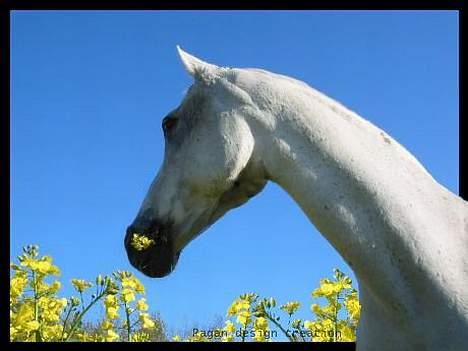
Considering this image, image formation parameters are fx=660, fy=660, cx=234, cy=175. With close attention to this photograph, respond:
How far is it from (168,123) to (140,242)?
49 centimetres

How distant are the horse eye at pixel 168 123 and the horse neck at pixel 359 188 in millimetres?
390

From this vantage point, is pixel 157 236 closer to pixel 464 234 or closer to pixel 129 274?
pixel 464 234

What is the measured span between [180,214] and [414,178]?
0.83 m

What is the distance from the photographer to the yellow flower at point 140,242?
2393 mm

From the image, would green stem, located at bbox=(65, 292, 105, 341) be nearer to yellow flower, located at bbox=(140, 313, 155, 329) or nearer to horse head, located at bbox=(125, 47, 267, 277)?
yellow flower, located at bbox=(140, 313, 155, 329)

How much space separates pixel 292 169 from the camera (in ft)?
7.36

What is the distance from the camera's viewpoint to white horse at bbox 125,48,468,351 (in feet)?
6.93

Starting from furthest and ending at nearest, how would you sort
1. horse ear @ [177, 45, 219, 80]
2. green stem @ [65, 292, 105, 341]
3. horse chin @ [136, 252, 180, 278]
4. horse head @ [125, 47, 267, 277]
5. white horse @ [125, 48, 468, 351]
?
green stem @ [65, 292, 105, 341]
horse ear @ [177, 45, 219, 80]
horse chin @ [136, 252, 180, 278]
horse head @ [125, 47, 267, 277]
white horse @ [125, 48, 468, 351]

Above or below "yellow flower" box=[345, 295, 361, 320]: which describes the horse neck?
above

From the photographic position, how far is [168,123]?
2.58 m

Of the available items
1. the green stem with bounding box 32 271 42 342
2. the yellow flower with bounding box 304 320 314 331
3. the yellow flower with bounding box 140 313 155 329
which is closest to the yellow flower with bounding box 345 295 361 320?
the yellow flower with bounding box 304 320 314 331

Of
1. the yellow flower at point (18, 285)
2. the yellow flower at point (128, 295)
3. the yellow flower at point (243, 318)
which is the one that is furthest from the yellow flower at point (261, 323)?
the yellow flower at point (18, 285)

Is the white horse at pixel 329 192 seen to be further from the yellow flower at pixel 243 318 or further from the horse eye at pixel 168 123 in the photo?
the yellow flower at pixel 243 318

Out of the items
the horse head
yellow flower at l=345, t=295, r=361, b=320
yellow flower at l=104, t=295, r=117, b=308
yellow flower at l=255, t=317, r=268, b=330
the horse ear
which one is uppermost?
the horse ear
